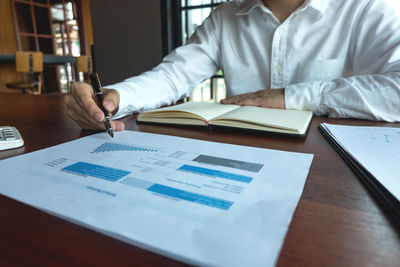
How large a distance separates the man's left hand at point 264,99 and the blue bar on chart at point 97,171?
48cm

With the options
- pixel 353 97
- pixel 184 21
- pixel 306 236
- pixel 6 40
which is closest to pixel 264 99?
pixel 353 97

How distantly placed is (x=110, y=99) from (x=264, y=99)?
0.38 metres

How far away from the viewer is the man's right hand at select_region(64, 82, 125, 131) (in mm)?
487

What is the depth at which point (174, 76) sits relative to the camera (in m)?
0.94

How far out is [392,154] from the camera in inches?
13.4

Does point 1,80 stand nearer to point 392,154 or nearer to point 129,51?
point 129,51

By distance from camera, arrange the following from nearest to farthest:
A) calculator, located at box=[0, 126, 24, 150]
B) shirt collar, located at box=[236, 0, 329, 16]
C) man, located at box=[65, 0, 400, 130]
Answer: calculator, located at box=[0, 126, 24, 150]
man, located at box=[65, 0, 400, 130]
shirt collar, located at box=[236, 0, 329, 16]

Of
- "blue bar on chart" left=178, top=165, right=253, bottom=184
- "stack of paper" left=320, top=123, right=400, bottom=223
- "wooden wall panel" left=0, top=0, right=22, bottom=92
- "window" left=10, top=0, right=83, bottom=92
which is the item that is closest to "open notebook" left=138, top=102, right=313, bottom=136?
"stack of paper" left=320, top=123, right=400, bottom=223

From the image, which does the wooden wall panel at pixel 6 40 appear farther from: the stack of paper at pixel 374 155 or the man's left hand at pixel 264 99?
Answer: the stack of paper at pixel 374 155

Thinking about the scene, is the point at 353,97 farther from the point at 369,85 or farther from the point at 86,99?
the point at 86,99

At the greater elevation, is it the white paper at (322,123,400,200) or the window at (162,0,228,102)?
the window at (162,0,228,102)

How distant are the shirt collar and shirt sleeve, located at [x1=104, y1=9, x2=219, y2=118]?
0.40ft

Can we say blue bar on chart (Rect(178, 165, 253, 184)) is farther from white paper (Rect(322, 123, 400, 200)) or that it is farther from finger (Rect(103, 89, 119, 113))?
finger (Rect(103, 89, 119, 113))

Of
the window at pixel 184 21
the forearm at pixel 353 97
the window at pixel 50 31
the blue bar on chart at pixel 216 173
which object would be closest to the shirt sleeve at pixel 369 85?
the forearm at pixel 353 97
